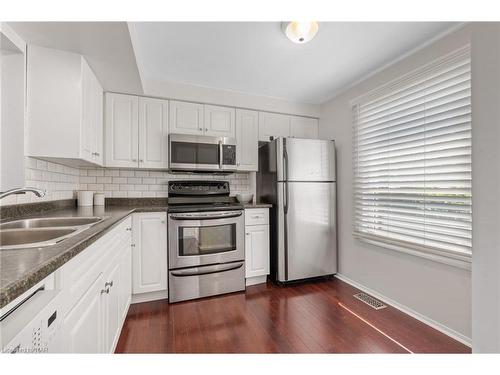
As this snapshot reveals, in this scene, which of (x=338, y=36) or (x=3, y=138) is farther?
(x=338, y=36)

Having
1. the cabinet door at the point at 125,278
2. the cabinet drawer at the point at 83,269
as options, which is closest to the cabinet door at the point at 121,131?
the cabinet door at the point at 125,278

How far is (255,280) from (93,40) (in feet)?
8.53

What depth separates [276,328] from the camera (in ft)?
5.86

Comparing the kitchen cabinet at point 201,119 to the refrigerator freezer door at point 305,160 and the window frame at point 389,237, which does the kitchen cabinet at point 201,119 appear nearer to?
the refrigerator freezer door at point 305,160

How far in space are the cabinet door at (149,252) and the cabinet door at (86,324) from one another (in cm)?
100

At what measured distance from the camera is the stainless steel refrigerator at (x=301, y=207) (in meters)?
2.58

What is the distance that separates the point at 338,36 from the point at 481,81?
1.36m

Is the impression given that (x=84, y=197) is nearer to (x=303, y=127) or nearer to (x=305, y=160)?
(x=305, y=160)

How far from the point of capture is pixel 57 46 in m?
1.54

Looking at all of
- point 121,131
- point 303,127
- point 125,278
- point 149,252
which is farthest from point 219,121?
point 125,278
